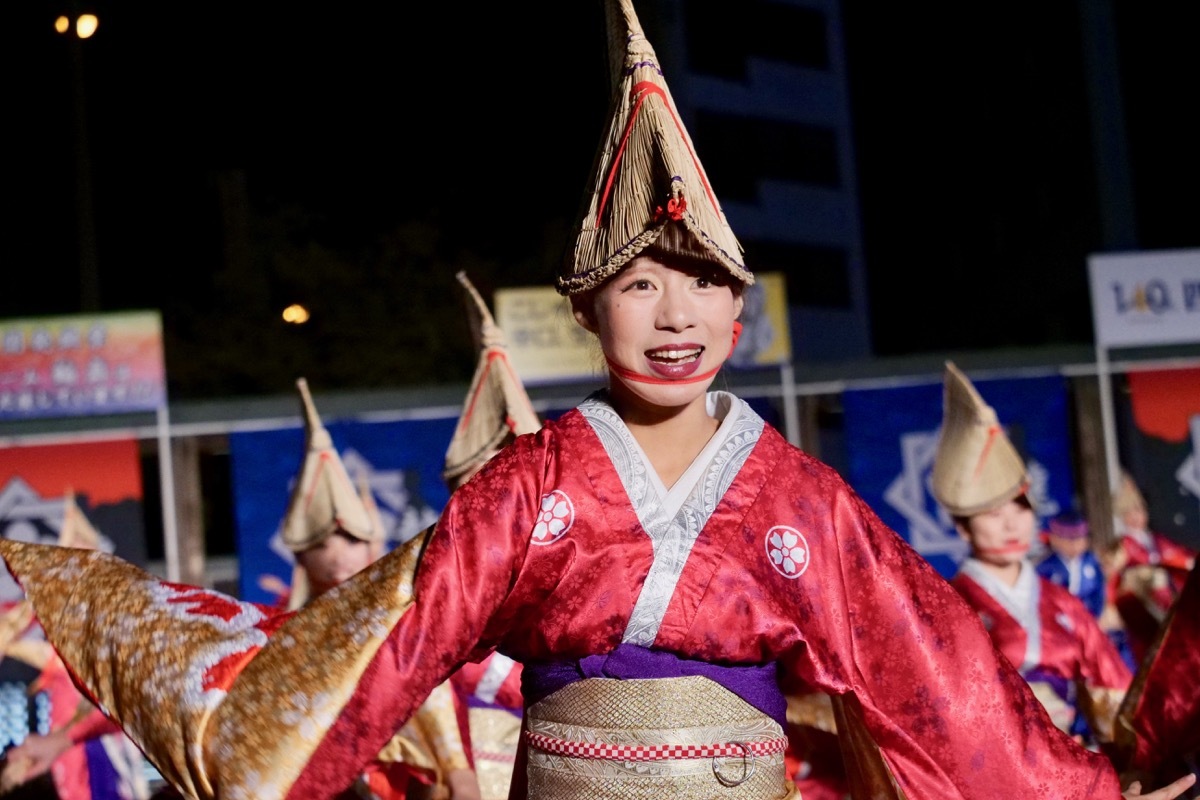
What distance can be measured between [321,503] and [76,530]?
2639 millimetres

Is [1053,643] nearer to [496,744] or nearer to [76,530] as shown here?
[496,744]

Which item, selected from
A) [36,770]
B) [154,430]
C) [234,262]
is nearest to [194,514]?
[154,430]

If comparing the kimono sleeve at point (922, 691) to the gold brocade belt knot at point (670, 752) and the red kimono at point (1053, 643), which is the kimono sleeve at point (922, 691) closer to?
the gold brocade belt knot at point (670, 752)

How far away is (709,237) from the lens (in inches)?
98.0

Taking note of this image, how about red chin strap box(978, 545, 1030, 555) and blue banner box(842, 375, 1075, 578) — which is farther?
blue banner box(842, 375, 1075, 578)

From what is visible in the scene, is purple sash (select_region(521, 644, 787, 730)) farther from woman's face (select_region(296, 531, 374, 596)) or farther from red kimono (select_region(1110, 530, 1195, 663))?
red kimono (select_region(1110, 530, 1195, 663))

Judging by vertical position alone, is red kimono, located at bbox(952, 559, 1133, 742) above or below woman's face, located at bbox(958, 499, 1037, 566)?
below

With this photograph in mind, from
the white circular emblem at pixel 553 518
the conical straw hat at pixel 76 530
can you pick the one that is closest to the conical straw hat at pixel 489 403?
the white circular emblem at pixel 553 518

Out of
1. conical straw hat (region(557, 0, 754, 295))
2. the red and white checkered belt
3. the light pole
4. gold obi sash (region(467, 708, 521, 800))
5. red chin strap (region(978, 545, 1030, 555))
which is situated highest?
the light pole

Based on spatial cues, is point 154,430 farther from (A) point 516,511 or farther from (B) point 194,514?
(A) point 516,511

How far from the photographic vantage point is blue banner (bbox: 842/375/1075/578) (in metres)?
8.07

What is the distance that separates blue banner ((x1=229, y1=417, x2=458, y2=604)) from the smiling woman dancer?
5.28 m

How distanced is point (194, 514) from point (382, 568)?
581 centimetres

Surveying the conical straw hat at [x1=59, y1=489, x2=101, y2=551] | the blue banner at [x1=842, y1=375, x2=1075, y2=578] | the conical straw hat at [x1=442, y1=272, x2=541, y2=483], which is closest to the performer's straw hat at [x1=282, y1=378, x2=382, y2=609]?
the conical straw hat at [x1=442, y1=272, x2=541, y2=483]
